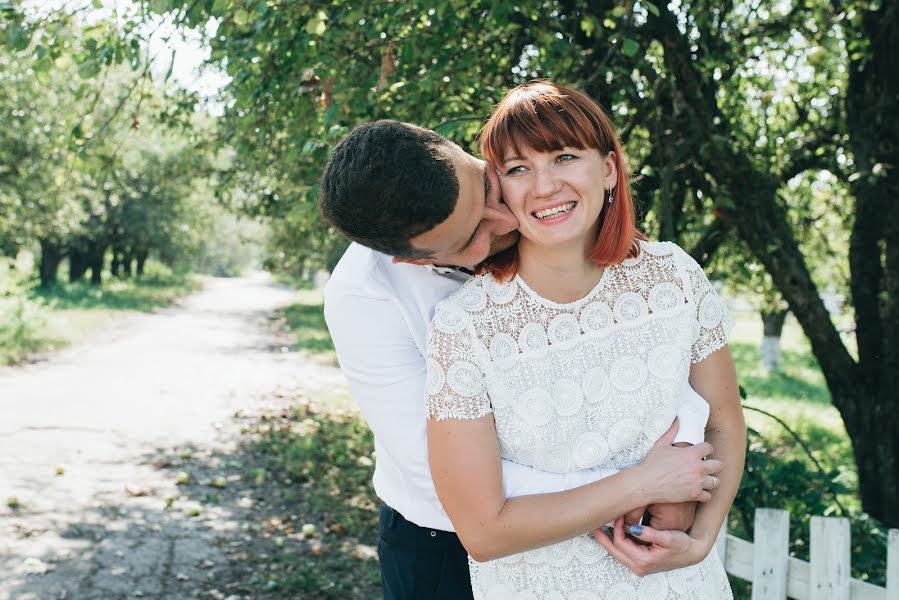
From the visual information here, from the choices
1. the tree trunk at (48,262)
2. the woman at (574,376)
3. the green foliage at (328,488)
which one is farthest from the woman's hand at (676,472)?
the tree trunk at (48,262)

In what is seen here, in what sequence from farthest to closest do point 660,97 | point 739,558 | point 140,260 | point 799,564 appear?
point 140,260 < point 660,97 < point 739,558 < point 799,564

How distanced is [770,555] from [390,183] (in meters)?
2.51

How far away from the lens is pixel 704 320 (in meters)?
1.94

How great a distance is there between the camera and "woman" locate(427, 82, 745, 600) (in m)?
1.75

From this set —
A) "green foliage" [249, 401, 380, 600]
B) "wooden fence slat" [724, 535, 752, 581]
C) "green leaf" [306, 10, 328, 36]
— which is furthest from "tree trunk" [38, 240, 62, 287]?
"wooden fence slat" [724, 535, 752, 581]

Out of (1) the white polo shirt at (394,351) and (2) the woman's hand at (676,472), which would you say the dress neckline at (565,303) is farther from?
(2) the woman's hand at (676,472)

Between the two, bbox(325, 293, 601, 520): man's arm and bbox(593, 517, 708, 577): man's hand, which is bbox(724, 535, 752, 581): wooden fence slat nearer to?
bbox(593, 517, 708, 577): man's hand

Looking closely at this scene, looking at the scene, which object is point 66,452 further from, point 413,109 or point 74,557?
point 413,109

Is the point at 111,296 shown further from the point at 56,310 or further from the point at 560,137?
the point at 560,137

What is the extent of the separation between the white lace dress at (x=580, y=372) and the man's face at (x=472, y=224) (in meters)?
0.08

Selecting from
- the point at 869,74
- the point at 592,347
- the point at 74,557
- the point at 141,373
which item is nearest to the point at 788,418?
the point at 869,74

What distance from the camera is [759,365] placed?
21781 millimetres

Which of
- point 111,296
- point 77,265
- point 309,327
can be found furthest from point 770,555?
point 77,265

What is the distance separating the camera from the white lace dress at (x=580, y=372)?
181cm
